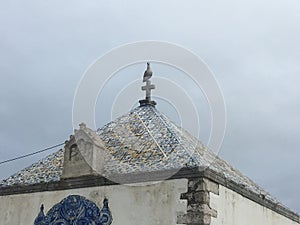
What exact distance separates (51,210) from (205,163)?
3.09 meters

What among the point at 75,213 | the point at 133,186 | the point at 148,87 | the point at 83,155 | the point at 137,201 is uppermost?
the point at 148,87

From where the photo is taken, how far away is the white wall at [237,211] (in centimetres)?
951

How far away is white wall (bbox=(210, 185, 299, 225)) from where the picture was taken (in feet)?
31.2

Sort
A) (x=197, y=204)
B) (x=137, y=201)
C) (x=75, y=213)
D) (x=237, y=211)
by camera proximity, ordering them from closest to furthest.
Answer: (x=197, y=204) → (x=137, y=201) → (x=75, y=213) → (x=237, y=211)

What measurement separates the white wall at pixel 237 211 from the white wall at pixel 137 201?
683mm

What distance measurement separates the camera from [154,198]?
940 cm

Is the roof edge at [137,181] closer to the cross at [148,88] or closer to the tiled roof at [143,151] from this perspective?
the tiled roof at [143,151]

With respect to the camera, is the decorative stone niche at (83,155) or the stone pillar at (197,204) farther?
the decorative stone niche at (83,155)

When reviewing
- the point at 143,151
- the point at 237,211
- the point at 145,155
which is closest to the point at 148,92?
the point at 143,151

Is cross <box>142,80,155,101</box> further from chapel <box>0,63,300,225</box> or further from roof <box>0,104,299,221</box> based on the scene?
chapel <box>0,63,300,225</box>

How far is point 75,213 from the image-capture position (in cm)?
1003

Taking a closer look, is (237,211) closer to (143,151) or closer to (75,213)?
(143,151)

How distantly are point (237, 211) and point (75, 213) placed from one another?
3018 mm

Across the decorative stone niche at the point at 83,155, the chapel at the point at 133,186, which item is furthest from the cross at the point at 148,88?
the decorative stone niche at the point at 83,155
